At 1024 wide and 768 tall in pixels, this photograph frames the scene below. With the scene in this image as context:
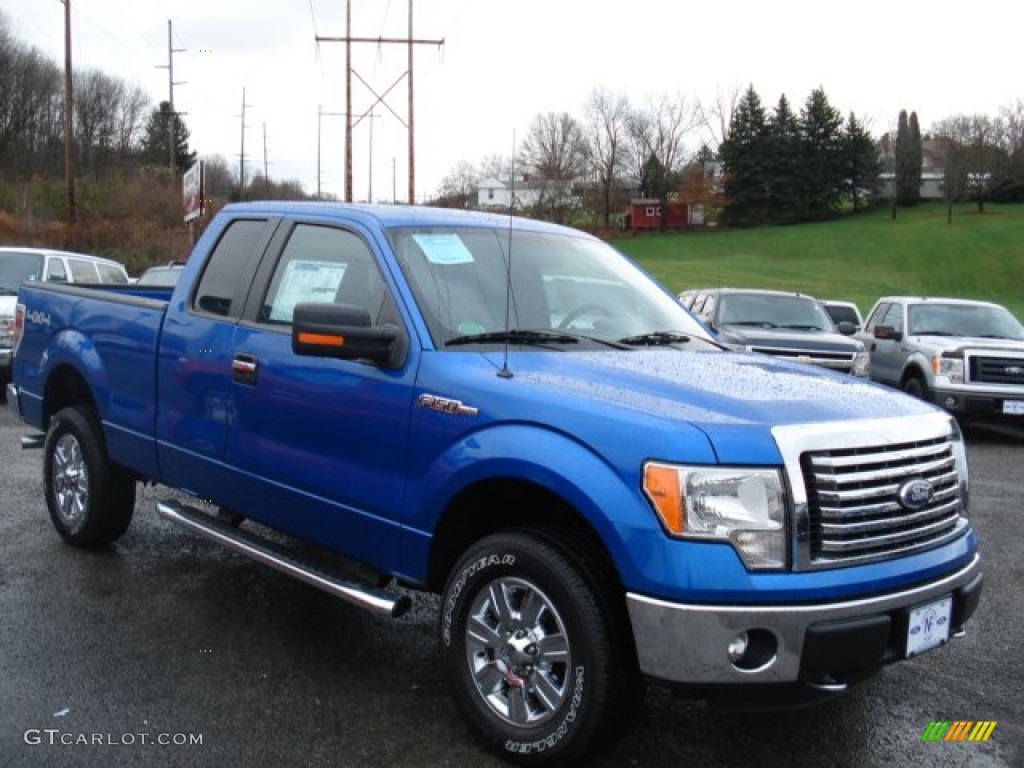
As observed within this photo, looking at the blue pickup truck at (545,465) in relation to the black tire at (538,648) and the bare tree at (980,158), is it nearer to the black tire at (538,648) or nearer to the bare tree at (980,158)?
the black tire at (538,648)

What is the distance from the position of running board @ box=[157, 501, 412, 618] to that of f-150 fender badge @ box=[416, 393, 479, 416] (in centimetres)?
75

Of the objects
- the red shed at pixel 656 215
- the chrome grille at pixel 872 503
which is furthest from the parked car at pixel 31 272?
the red shed at pixel 656 215

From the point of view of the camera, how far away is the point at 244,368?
4398 mm

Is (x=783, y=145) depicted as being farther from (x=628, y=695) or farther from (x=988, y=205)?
(x=628, y=695)

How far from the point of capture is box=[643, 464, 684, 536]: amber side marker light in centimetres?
295

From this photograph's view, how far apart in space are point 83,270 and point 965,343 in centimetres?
1184

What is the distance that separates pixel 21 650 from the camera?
4320mm

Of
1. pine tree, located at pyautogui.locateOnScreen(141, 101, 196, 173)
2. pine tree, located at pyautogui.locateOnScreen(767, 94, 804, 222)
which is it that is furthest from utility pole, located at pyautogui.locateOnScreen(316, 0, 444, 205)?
pine tree, located at pyautogui.locateOnScreen(767, 94, 804, 222)

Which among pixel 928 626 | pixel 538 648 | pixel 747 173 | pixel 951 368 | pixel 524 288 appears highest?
pixel 747 173

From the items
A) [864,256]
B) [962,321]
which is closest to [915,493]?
[962,321]

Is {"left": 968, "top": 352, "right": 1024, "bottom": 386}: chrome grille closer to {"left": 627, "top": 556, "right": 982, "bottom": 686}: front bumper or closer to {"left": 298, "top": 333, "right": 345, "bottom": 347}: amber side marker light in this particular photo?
{"left": 627, "top": 556, "right": 982, "bottom": 686}: front bumper

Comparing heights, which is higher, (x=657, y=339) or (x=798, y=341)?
(x=657, y=339)

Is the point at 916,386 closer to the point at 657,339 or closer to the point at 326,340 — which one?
the point at 657,339

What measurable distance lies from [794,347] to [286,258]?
8.85 m
